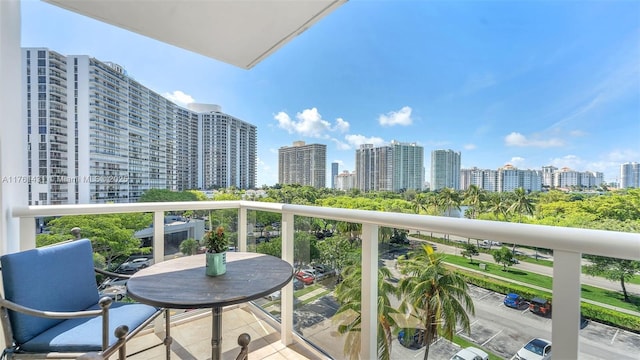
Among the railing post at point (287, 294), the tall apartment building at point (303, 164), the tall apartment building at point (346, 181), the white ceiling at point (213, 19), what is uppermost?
the white ceiling at point (213, 19)

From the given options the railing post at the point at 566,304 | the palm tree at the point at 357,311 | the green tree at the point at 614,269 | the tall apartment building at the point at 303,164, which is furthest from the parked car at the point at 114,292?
the tall apartment building at the point at 303,164

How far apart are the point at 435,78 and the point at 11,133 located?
14664mm

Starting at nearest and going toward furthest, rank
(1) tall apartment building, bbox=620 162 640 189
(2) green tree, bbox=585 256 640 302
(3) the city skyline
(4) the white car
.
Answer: (2) green tree, bbox=585 256 640 302 < (4) the white car < (1) tall apartment building, bbox=620 162 640 189 < (3) the city skyline

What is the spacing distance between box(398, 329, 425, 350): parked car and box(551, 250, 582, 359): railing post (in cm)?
69

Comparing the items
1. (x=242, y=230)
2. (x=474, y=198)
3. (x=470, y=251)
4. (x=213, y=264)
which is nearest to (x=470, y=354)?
(x=470, y=251)

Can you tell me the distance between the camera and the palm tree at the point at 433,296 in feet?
4.92

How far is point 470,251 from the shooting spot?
143 centimetres

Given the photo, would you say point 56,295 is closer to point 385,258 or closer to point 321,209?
point 321,209

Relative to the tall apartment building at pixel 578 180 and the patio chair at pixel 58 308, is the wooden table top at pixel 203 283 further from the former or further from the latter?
the tall apartment building at pixel 578 180

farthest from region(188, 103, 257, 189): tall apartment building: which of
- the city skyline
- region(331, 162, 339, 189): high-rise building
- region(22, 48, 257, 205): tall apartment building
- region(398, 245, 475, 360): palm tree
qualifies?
region(398, 245, 475, 360): palm tree

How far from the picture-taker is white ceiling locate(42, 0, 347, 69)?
192cm

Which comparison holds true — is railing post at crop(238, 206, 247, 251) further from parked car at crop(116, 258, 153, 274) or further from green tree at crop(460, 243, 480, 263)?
green tree at crop(460, 243, 480, 263)

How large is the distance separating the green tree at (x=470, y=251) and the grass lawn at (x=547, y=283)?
3cm

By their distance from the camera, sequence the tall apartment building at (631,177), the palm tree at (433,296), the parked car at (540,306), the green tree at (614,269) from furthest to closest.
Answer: the tall apartment building at (631,177) → the palm tree at (433,296) → the parked car at (540,306) → the green tree at (614,269)
